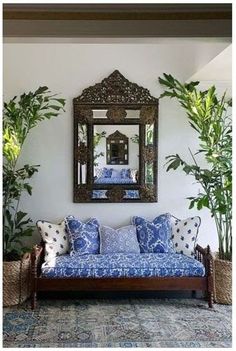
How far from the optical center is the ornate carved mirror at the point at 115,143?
5023mm

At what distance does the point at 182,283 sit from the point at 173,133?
6.02 ft

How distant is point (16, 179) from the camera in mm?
4688

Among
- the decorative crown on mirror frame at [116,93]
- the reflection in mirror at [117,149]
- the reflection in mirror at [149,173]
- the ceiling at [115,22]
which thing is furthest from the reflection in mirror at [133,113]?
the ceiling at [115,22]

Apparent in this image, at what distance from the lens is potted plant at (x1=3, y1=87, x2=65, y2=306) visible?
428cm

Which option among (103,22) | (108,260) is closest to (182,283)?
(108,260)

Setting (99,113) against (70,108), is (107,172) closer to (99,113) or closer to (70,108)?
(99,113)

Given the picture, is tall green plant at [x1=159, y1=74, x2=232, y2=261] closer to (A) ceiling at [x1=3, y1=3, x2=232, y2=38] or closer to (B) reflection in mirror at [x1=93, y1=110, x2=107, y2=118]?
(B) reflection in mirror at [x1=93, y1=110, x2=107, y2=118]

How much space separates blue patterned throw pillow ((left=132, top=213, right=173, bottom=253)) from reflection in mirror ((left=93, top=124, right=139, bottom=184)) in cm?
59

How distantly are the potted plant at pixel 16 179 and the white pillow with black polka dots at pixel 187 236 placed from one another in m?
1.65

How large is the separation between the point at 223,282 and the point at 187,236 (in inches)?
26.5

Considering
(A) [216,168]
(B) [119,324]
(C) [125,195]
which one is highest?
(A) [216,168]

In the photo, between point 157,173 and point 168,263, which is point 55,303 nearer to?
point 168,263

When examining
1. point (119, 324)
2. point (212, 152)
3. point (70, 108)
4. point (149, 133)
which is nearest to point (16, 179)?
point (70, 108)

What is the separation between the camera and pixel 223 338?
348 centimetres
